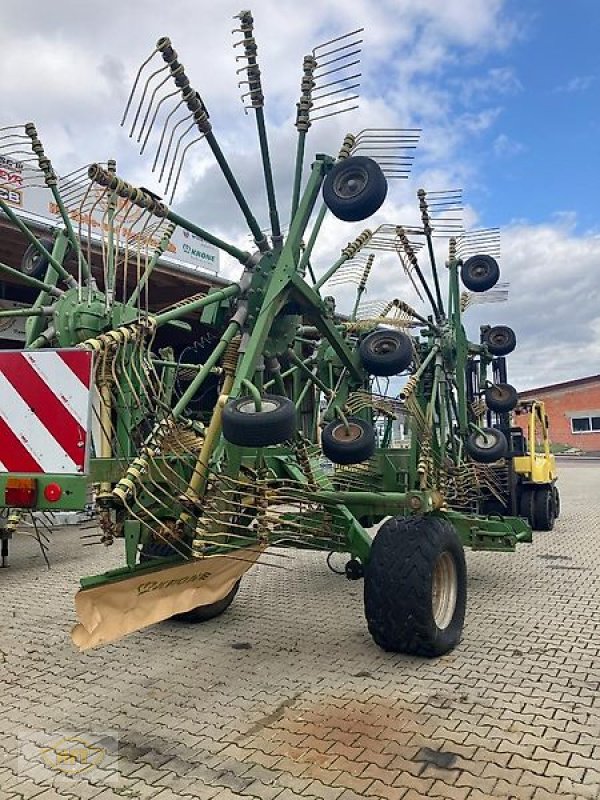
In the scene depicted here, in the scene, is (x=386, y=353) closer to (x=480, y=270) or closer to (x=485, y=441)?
(x=485, y=441)

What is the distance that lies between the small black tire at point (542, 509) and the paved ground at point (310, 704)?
4.57 m

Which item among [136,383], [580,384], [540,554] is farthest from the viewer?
[580,384]

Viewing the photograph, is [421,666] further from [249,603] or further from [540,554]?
[540,554]

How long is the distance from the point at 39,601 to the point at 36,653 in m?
1.68

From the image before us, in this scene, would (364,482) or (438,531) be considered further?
(364,482)

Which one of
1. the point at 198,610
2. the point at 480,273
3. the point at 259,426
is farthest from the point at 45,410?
the point at 480,273

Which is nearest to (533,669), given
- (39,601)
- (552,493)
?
(39,601)

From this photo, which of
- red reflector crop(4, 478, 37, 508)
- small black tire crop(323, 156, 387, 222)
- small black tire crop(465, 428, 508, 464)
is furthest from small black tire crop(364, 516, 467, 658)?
small black tire crop(465, 428, 508, 464)

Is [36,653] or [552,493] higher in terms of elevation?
[552,493]

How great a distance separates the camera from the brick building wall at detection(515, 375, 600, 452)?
40688 millimetres

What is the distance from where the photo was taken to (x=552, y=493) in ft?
39.5

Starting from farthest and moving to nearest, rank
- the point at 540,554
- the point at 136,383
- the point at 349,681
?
the point at 540,554 < the point at 349,681 < the point at 136,383

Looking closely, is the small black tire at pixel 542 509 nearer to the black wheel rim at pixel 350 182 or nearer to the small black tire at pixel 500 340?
the small black tire at pixel 500 340

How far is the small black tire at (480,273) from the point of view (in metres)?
8.10
